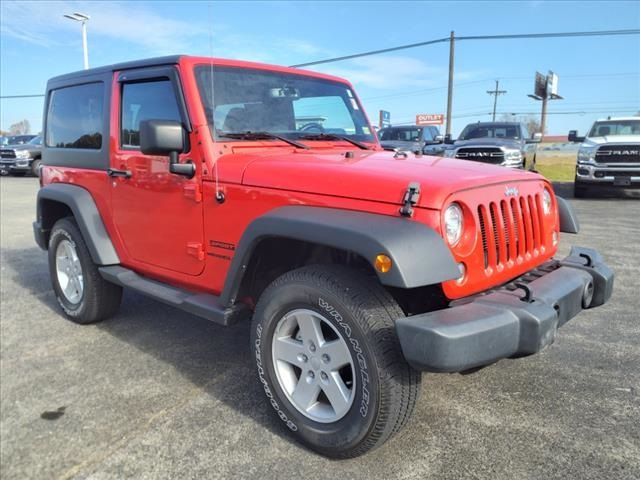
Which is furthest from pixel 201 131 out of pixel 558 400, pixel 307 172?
pixel 558 400

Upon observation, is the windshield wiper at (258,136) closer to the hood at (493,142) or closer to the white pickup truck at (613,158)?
the hood at (493,142)

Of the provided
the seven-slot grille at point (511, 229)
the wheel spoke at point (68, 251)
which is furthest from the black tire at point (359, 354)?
the wheel spoke at point (68, 251)

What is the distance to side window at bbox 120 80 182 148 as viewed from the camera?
3.22m

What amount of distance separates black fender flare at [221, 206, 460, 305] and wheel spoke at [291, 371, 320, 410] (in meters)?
0.72

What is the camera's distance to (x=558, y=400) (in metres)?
2.88

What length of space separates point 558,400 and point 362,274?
1.48 metres

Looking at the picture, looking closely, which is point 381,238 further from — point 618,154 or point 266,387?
point 618,154

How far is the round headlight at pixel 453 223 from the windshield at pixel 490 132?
11.6 meters

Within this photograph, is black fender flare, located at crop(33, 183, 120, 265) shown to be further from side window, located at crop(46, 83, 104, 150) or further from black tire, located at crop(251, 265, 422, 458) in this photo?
black tire, located at crop(251, 265, 422, 458)

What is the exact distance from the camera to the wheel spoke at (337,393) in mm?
2328

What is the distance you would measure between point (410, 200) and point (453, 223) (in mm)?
244

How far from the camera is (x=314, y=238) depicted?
2.24m

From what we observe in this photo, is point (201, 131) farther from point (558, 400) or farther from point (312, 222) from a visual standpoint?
point (558, 400)

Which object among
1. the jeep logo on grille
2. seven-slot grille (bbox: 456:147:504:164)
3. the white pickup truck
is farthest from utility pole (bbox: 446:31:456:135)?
the jeep logo on grille
